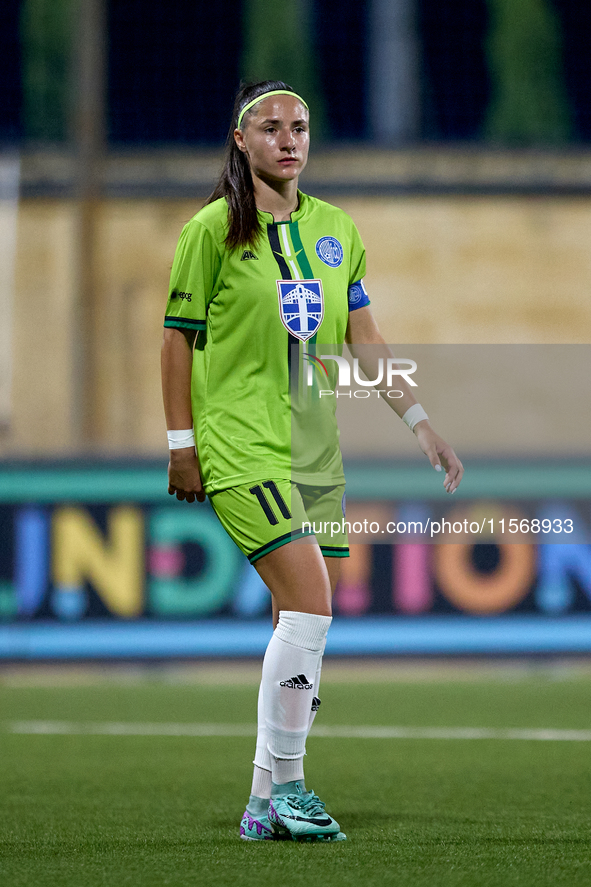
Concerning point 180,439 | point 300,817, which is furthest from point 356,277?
point 300,817

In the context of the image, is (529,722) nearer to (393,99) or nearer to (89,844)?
(89,844)

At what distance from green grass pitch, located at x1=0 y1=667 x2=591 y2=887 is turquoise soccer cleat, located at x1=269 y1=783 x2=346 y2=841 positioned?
2.1 inches

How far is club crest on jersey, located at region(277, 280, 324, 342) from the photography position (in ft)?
12.6

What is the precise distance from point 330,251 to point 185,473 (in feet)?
2.46

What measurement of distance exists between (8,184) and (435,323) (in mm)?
4237

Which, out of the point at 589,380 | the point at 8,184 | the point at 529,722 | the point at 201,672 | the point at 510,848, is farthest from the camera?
the point at 589,380

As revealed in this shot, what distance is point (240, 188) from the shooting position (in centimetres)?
395

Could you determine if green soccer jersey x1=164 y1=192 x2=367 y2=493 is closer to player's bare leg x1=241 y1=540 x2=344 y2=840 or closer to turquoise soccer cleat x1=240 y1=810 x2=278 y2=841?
player's bare leg x1=241 y1=540 x2=344 y2=840

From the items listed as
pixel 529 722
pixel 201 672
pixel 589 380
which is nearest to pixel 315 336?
pixel 529 722

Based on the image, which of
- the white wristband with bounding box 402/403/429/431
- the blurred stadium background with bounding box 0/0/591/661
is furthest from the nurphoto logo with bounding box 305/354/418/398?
the blurred stadium background with bounding box 0/0/591/661

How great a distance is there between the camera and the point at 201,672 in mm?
9266

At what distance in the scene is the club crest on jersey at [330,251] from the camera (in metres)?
3.97

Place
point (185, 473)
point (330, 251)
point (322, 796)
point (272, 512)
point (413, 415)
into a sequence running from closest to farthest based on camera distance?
point (272, 512) → point (185, 473) → point (330, 251) → point (413, 415) → point (322, 796)

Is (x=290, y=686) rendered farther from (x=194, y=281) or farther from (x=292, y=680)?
(x=194, y=281)
